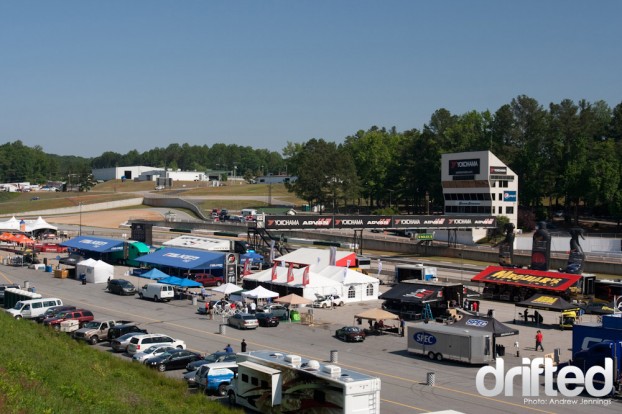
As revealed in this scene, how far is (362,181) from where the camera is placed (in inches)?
5502

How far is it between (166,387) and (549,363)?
14.5 metres

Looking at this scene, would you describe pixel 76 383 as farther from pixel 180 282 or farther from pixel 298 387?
pixel 180 282

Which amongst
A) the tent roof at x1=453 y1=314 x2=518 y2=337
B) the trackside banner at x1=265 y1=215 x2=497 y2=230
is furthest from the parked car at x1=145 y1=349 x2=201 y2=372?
the trackside banner at x1=265 y1=215 x2=497 y2=230

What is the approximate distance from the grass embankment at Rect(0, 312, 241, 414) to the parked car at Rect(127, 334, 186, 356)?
6.56 ft

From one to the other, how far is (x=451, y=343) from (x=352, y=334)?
628 cm

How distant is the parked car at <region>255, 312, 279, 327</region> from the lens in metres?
39.8

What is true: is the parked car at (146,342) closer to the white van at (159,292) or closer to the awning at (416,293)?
the white van at (159,292)

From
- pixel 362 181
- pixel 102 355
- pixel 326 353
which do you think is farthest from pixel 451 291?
pixel 362 181

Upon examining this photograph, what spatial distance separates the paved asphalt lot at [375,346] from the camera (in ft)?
80.1

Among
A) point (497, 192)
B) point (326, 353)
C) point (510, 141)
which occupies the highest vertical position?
point (510, 141)

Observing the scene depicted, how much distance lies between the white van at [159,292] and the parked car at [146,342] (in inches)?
644

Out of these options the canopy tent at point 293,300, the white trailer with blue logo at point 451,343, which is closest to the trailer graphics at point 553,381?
the white trailer with blue logo at point 451,343

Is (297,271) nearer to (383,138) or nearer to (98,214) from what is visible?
(98,214)

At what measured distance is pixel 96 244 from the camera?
69.4 metres
